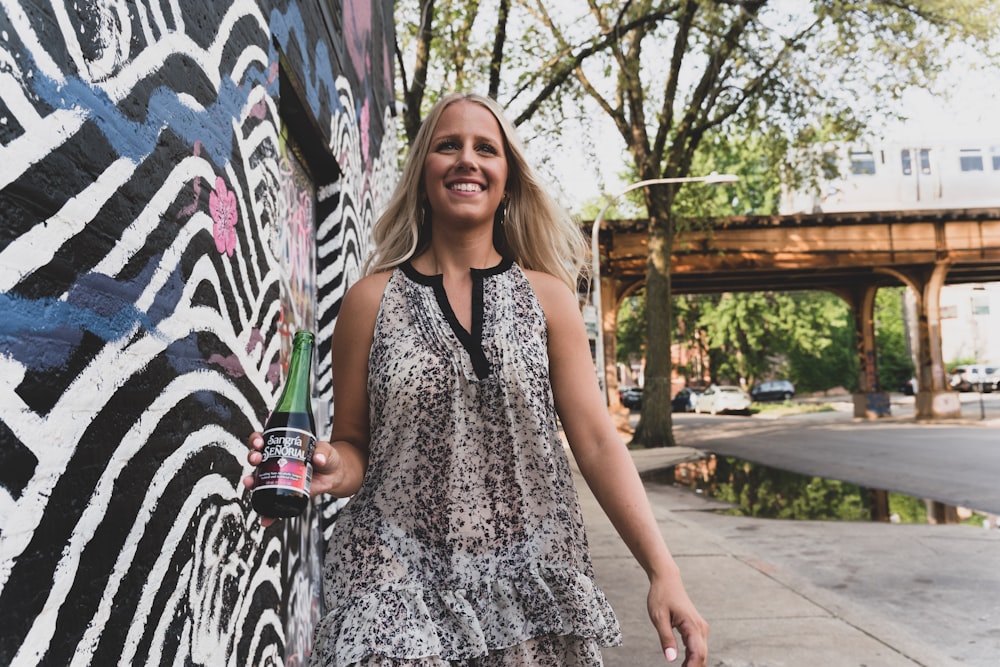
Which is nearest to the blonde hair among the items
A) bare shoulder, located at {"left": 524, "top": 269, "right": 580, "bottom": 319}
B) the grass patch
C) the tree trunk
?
bare shoulder, located at {"left": 524, "top": 269, "right": 580, "bottom": 319}

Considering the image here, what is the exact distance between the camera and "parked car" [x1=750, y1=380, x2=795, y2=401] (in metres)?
48.2

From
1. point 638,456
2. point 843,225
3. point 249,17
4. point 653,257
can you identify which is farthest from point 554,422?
point 843,225

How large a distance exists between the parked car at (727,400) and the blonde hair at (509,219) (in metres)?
39.9

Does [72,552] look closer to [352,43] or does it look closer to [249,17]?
[249,17]

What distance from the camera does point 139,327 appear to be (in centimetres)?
183

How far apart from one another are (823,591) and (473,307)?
4.77 m

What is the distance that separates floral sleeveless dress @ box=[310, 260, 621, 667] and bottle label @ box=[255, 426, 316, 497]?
11.1 inches

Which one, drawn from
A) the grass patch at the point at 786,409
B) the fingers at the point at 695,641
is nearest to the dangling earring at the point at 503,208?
the fingers at the point at 695,641

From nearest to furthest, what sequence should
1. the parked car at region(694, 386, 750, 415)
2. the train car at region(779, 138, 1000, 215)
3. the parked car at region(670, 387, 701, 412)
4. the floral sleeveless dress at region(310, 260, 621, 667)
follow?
the floral sleeveless dress at region(310, 260, 621, 667) < the train car at region(779, 138, 1000, 215) < the parked car at region(694, 386, 750, 415) < the parked car at region(670, 387, 701, 412)

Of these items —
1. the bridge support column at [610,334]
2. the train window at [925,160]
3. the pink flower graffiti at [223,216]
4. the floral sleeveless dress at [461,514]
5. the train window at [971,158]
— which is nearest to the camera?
the floral sleeveless dress at [461,514]

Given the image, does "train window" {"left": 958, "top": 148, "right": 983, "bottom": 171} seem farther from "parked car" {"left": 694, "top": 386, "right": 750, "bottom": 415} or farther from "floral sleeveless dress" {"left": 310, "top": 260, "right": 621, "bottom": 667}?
"floral sleeveless dress" {"left": 310, "top": 260, "right": 621, "bottom": 667}

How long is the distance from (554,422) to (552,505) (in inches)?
10.2

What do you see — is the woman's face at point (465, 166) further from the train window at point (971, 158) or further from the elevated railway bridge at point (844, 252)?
the train window at point (971, 158)

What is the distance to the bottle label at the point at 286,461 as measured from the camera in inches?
64.0
